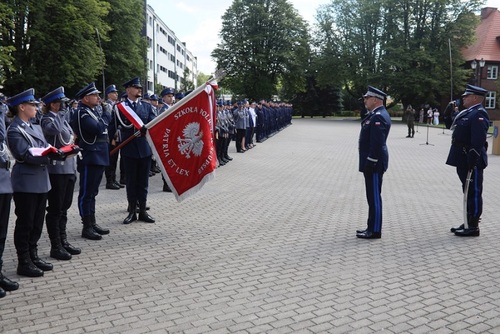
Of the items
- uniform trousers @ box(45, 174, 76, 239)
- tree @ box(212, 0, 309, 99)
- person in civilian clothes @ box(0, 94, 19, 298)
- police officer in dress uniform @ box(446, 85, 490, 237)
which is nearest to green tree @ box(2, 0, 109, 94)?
tree @ box(212, 0, 309, 99)

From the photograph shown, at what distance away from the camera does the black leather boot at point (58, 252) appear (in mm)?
5973

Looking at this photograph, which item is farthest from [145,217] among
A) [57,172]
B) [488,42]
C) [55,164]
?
[488,42]

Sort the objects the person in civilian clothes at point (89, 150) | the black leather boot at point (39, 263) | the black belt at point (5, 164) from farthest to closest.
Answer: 1. the person in civilian clothes at point (89, 150)
2. the black leather boot at point (39, 263)
3. the black belt at point (5, 164)

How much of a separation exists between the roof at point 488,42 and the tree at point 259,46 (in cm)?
2018

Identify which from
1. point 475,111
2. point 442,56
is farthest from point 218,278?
point 442,56

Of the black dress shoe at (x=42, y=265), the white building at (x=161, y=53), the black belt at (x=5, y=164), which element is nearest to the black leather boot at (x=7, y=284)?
the black dress shoe at (x=42, y=265)

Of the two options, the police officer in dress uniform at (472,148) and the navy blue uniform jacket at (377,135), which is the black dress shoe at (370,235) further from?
the police officer in dress uniform at (472,148)

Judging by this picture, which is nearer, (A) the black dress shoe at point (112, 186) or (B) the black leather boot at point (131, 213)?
(B) the black leather boot at point (131, 213)

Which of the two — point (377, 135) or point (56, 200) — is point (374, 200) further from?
point (56, 200)

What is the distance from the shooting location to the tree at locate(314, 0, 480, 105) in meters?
52.5

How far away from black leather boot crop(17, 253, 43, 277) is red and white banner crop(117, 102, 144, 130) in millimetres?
2666

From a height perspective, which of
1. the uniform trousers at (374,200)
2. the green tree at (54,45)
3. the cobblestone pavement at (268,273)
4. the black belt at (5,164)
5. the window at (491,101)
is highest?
the green tree at (54,45)

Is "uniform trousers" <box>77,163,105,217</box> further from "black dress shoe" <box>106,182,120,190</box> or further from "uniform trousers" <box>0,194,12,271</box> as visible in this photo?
"black dress shoe" <box>106,182,120,190</box>

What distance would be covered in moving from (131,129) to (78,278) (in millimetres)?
2910
